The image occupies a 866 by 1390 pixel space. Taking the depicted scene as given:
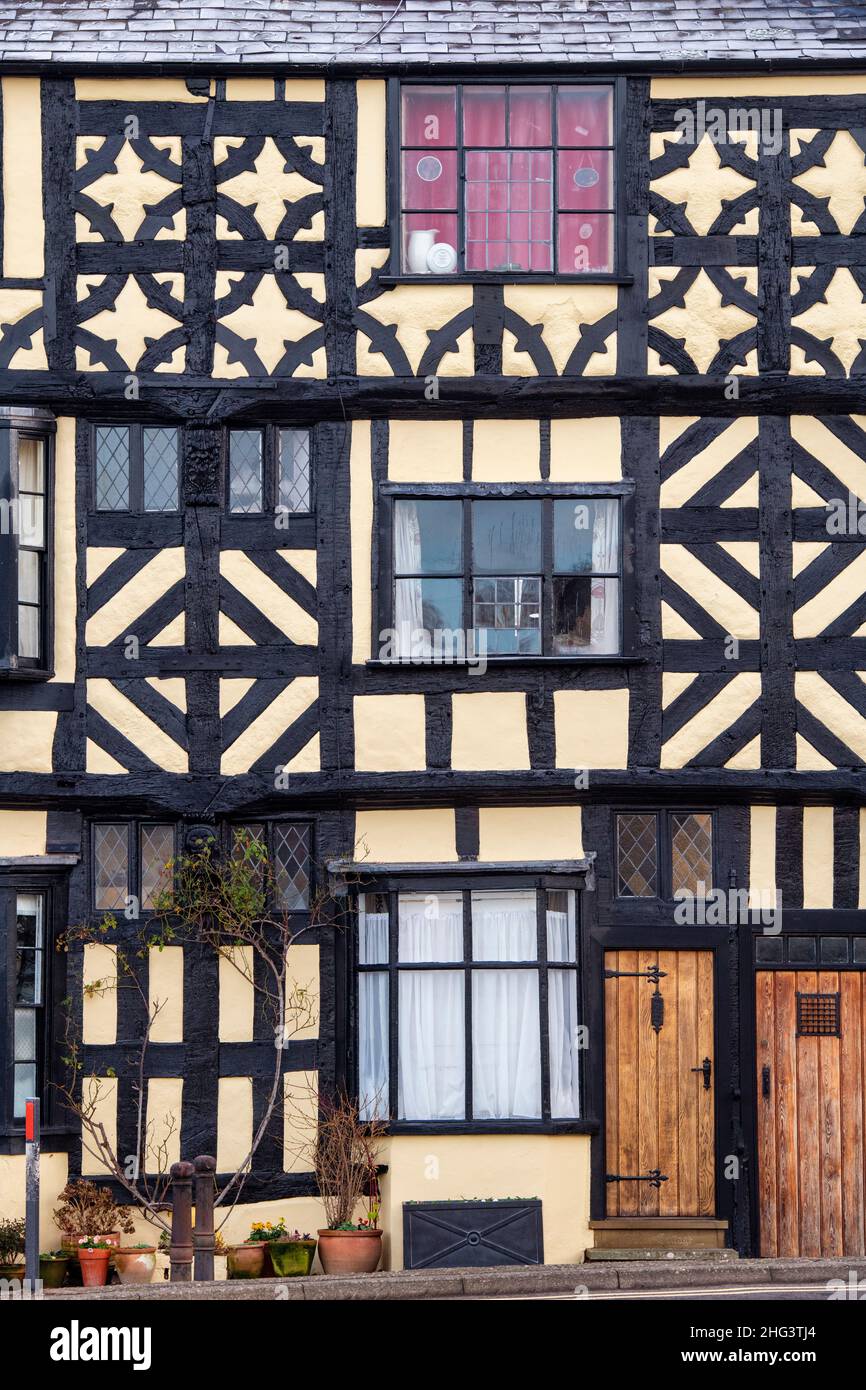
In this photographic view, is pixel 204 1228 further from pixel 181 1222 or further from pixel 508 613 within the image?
pixel 508 613

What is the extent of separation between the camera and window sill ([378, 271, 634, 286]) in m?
15.3

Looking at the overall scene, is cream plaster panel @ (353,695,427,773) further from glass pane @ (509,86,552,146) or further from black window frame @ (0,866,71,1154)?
glass pane @ (509,86,552,146)

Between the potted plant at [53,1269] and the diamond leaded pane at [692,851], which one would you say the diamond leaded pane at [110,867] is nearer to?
the potted plant at [53,1269]

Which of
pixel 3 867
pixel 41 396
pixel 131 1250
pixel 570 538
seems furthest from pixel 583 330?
pixel 131 1250

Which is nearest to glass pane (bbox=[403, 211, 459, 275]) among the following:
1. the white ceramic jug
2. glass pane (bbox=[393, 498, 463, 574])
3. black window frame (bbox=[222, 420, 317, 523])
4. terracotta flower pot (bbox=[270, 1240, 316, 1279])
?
the white ceramic jug

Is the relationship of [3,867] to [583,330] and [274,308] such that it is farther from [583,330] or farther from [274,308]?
[583,330]

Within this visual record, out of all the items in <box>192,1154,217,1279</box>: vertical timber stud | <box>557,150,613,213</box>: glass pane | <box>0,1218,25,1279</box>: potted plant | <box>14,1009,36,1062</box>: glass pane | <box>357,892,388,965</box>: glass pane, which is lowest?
<box>0,1218,25,1279</box>: potted plant

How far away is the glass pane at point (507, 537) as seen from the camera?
1541cm

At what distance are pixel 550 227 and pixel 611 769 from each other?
3994 millimetres

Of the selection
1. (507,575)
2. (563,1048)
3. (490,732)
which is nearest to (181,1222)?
(563,1048)

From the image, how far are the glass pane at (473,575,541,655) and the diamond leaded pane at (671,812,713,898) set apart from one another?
1660 millimetres

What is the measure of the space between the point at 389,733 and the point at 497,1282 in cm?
398

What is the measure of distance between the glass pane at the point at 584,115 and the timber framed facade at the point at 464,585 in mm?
55

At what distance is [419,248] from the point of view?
50.9 ft
